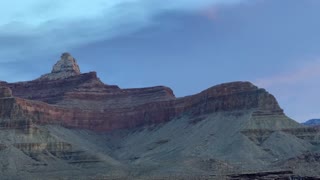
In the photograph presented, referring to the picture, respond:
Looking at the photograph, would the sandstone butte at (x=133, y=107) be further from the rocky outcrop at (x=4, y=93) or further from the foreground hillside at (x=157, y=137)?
the foreground hillside at (x=157, y=137)

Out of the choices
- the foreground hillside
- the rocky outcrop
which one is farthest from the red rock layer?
the rocky outcrop

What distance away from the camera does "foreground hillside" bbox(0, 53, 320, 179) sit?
128 m

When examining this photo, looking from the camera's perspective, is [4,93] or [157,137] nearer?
[4,93]

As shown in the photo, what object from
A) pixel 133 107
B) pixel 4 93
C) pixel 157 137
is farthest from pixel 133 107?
pixel 4 93

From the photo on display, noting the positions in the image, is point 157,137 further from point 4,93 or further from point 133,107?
point 4,93

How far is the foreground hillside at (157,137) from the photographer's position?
A: 422ft

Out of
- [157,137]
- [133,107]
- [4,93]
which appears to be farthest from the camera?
[133,107]

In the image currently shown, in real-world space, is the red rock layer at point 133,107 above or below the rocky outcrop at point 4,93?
below

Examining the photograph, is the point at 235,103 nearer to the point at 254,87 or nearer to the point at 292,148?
the point at 254,87

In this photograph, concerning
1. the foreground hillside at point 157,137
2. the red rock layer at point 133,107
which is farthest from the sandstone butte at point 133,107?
the foreground hillside at point 157,137

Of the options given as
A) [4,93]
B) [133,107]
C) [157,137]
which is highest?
[4,93]

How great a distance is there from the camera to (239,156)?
431ft

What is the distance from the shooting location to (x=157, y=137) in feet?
559

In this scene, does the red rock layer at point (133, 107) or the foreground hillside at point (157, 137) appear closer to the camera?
the foreground hillside at point (157, 137)
